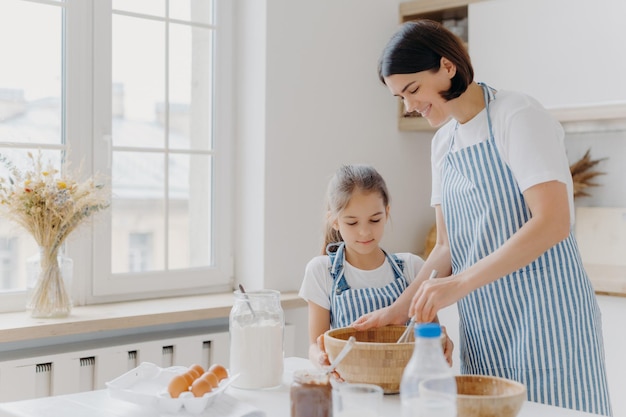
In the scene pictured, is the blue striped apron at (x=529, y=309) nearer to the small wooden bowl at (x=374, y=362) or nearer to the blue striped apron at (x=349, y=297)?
the blue striped apron at (x=349, y=297)

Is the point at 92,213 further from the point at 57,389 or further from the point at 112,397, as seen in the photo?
the point at 112,397

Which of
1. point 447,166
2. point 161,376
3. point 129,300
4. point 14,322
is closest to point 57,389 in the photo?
point 14,322

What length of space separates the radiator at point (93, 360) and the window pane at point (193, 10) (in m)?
1.18

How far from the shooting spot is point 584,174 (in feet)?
10.3

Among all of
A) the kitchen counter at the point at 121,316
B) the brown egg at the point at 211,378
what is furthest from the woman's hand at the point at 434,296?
the kitchen counter at the point at 121,316

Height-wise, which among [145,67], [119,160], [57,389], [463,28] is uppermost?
[463,28]

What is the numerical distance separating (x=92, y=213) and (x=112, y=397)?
1116 mm

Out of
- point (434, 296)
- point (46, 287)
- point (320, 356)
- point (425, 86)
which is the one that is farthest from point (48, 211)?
point (434, 296)

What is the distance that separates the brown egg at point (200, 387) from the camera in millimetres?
1466

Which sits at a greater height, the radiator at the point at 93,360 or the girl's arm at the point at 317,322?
the girl's arm at the point at 317,322

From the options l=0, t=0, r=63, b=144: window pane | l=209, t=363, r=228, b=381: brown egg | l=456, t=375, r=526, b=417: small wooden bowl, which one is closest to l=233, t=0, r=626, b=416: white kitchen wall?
l=0, t=0, r=63, b=144: window pane

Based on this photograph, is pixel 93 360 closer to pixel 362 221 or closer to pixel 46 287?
pixel 46 287

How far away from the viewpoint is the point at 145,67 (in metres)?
2.92

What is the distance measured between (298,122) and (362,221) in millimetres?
1265
